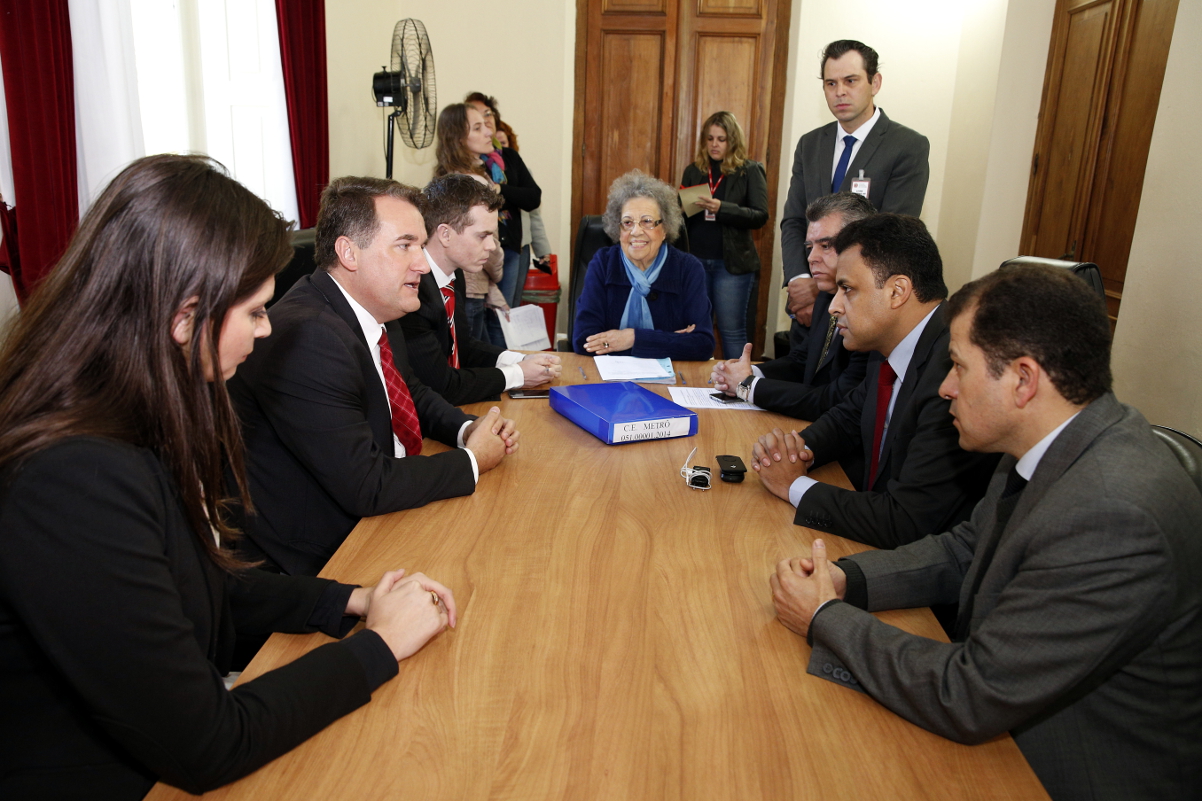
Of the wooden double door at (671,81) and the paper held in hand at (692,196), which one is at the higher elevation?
the wooden double door at (671,81)

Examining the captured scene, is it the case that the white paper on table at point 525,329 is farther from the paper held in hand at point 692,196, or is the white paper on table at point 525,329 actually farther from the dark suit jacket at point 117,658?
the dark suit jacket at point 117,658

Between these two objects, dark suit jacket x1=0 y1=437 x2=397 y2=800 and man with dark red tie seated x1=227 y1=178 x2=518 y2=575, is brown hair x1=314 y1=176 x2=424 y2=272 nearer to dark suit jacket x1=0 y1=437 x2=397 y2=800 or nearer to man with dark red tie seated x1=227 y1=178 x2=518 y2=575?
man with dark red tie seated x1=227 y1=178 x2=518 y2=575

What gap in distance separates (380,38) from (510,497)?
4.96 metres

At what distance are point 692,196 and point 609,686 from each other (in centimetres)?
418

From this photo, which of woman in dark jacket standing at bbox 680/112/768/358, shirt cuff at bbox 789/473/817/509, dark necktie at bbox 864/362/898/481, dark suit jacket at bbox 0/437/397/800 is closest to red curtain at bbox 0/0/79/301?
dark suit jacket at bbox 0/437/397/800

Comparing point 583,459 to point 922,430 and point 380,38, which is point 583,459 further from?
point 380,38

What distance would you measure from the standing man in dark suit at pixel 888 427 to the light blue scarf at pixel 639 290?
56.6 inches

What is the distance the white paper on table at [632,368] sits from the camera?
2.88 metres

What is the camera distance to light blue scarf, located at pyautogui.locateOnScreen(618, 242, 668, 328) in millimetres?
3572

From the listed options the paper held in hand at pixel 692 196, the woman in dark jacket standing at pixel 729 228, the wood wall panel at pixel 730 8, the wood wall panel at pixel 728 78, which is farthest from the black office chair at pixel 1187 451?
the wood wall panel at pixel 730 8

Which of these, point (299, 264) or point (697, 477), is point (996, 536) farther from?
point (299, 264)

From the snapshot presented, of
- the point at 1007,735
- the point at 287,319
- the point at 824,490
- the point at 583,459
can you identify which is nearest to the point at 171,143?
the point at 287,319

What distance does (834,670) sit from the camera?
116 cm

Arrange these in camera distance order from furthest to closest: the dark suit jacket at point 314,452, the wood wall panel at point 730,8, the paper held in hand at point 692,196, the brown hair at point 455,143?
the wood wall panel at point 730,8, the paper held in hand at point 692,196, the brown hair at point 455,143, the dark suit jacket at point 314,452
